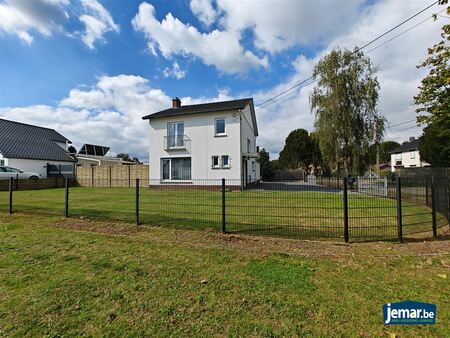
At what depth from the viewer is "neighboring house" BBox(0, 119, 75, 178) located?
26.2m

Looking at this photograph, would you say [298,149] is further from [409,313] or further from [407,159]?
[409,313]

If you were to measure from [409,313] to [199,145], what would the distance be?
60.1 feet

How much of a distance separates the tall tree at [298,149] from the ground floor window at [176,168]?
33.7 metres

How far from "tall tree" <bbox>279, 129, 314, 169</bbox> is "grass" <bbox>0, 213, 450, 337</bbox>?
4508 cm

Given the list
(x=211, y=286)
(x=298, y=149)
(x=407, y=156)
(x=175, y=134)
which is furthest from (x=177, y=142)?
(x=407, y=156)

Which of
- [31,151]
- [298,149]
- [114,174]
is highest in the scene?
[298,149]

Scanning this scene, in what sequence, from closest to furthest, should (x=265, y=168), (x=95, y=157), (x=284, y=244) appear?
(x=284, y=244)
(x=95, y=157)
(x=265, y=168)

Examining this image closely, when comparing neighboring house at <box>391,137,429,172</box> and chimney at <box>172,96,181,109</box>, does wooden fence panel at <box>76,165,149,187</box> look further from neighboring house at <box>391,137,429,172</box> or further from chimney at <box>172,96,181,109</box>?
neighboring house at <box>391,137,429,172</box>

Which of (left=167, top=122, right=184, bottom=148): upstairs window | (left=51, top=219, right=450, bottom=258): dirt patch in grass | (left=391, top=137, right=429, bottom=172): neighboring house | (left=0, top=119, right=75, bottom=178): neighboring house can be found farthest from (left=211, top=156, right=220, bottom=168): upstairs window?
(left=391, top=137, right=429, bottom=172): neighboring house

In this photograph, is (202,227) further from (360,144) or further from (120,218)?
(360,144)

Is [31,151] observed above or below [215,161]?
above

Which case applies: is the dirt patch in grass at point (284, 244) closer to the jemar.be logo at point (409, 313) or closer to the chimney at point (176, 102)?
the jemar.be logo at point (409, 313)

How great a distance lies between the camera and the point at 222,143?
64.2 ft

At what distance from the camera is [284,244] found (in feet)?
17.6
